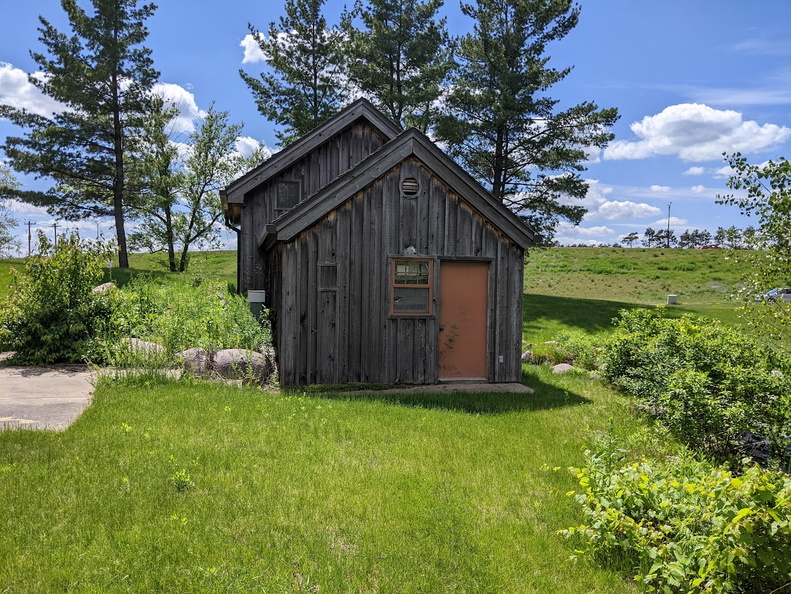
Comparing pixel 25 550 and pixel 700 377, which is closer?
pixel 25 550

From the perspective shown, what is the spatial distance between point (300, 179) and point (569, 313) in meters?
15.6

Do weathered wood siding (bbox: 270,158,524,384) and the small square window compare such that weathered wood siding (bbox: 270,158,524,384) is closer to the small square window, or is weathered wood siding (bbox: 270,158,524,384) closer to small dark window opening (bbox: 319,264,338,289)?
small dark window opening (bbox: 319,264,338,289)

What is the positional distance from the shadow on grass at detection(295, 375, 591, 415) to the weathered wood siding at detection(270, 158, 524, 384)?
0.71 m

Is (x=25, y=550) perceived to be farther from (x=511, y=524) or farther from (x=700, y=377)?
(x=700, y=377)

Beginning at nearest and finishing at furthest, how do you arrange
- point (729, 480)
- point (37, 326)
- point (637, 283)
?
point (729, 480), point (37, 326), point (637, 283)

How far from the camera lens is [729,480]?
3658 mm

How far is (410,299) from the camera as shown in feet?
35.6

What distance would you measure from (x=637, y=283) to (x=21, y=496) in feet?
135

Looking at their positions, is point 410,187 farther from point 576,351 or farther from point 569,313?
point 569,313

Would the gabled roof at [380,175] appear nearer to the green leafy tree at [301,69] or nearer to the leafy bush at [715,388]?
the leafy bush at [715,388]

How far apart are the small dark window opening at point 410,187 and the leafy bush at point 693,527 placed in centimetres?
682

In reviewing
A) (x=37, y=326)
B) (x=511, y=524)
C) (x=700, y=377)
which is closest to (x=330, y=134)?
(x=37, y=326)

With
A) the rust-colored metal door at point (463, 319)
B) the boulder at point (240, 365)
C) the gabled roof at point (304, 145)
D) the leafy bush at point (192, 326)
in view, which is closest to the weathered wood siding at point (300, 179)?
the gabled roof at point (304, 145)

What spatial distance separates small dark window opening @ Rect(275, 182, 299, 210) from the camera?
597 inches
